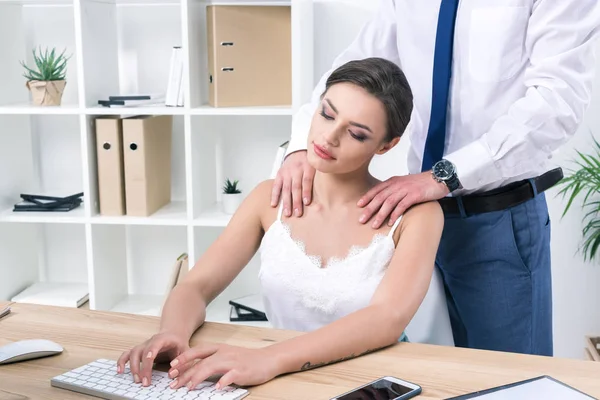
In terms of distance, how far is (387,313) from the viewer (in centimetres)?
132

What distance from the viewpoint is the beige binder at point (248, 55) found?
275 centimetres

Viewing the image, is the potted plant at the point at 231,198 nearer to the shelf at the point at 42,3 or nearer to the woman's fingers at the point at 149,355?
the shelf at the point at 42,3

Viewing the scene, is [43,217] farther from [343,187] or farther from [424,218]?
[424,218]

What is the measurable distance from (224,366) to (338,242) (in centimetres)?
56

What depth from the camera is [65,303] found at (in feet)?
10.1

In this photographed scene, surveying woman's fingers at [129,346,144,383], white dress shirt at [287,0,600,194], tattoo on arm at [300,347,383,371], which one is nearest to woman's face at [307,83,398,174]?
white dress shirt at [287,0,600,194]

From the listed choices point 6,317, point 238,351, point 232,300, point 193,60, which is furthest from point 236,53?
point 238,351

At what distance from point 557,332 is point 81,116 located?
211 cm

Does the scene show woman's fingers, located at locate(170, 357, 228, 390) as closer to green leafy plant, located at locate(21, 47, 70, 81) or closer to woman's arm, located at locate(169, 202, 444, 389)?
woman's arm, located at locate(169, 202, 444, 389)

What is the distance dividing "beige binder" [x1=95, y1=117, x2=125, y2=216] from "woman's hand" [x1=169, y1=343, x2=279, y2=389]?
1858 mm

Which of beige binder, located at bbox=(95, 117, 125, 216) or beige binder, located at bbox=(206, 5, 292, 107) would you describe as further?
beige binder, located at bbox=(95, 117, 125, 216)

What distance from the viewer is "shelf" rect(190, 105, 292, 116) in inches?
108

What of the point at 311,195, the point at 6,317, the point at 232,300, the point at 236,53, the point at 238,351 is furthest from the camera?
the point at 232,300

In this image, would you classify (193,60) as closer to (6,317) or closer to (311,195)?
(311,195)
